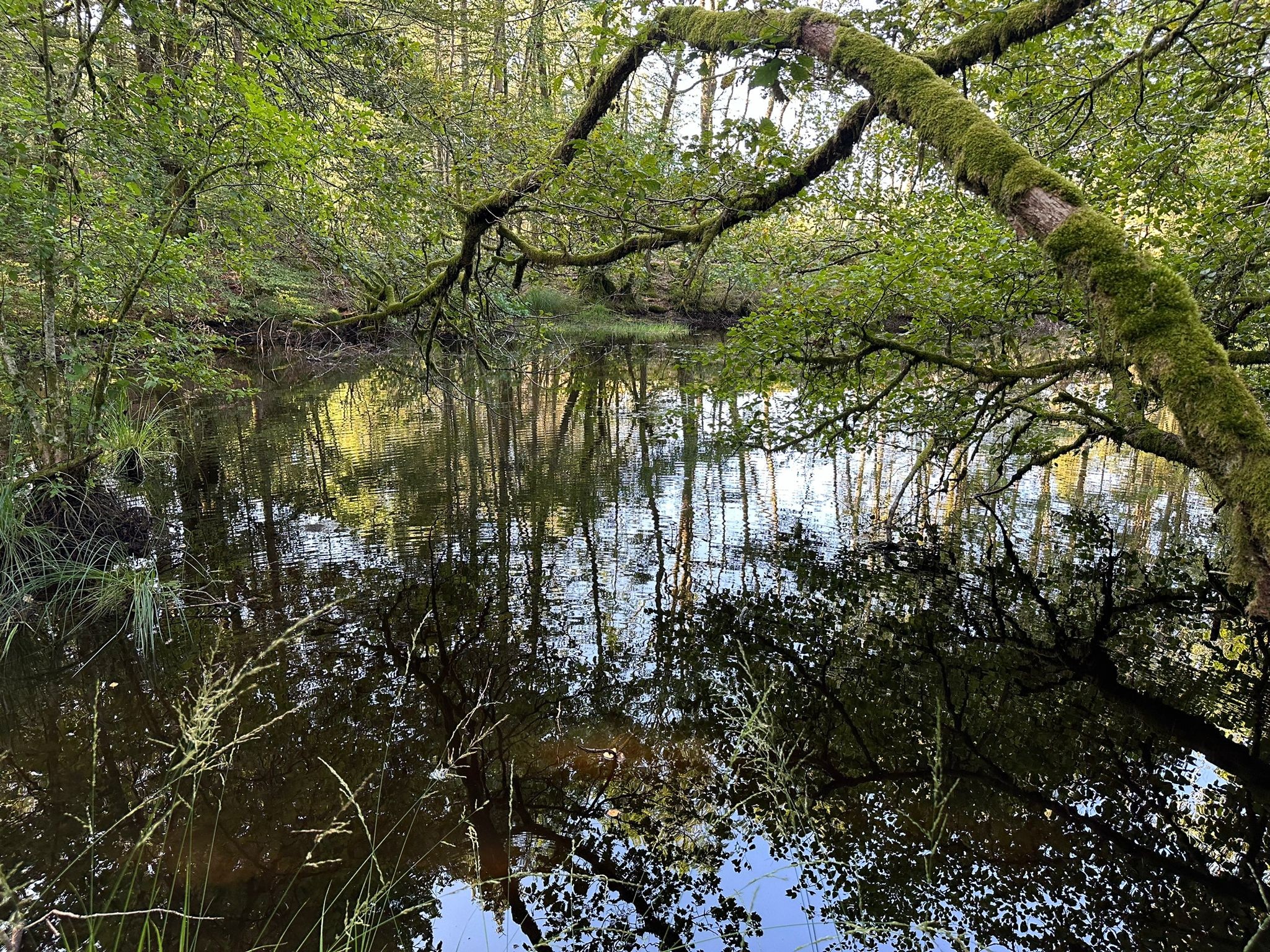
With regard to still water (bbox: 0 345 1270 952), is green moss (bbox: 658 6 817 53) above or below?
above

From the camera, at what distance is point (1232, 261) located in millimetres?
4578

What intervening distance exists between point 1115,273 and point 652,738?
3.17 metres

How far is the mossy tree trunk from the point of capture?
1.88m

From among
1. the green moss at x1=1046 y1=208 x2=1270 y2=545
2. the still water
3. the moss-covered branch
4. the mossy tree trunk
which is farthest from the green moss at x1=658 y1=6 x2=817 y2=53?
the still water

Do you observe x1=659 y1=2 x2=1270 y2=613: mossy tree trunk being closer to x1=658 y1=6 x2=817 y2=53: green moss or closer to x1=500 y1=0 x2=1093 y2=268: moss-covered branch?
x1=500 y1=0 x2=1093 y2=268: moss-covered branch

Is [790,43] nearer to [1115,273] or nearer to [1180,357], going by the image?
[1115,273]

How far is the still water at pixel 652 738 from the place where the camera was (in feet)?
8.46

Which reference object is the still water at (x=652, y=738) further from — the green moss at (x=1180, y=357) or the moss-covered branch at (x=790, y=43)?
the moss-covered branch at (x=790, y=43)


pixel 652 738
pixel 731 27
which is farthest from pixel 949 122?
pixel 652 738

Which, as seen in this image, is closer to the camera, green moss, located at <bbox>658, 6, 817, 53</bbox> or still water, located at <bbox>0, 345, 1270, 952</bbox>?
still water, located at <bbox>0, 345, 1270, 952</bbox>

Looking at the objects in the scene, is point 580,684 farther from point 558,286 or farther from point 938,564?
point 558,286

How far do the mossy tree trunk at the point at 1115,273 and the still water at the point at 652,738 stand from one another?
5.59ft

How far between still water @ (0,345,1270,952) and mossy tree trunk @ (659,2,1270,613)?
170 centimetres

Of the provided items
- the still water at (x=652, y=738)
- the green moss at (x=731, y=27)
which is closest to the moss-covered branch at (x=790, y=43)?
the green moss at (x=731, y=27)
